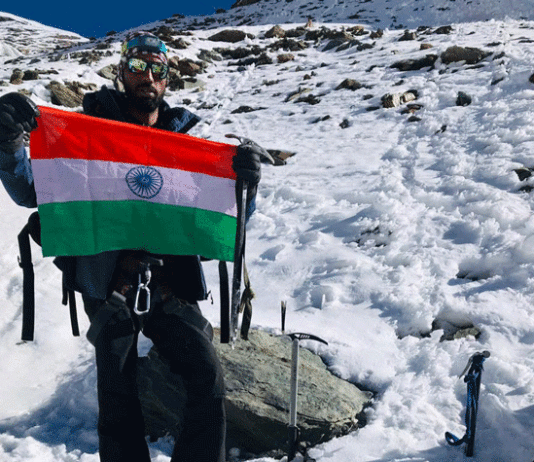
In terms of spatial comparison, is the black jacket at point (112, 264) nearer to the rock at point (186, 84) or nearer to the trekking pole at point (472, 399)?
the trekking pole at point (472, 399)

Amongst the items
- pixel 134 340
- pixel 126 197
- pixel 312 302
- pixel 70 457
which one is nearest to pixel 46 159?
pixel 126 197

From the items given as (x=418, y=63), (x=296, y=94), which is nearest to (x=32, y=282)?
(x=296, y=94)

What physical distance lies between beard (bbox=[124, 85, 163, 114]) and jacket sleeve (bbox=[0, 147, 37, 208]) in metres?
0.79

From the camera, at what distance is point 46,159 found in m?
2.81

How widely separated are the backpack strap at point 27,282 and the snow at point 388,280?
981 millimetres

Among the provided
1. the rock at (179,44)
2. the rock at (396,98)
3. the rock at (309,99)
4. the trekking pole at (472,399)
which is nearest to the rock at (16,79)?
the rock at (309,99)

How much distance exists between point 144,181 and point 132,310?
32.5 inches

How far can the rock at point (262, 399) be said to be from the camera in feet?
10.6

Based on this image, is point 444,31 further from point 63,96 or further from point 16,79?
point 16,79

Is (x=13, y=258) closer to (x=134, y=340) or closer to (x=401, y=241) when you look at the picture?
(x=134, y=340)

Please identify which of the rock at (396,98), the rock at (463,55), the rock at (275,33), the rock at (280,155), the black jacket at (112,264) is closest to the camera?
the black jacket at (112,264)

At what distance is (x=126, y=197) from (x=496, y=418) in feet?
9.45

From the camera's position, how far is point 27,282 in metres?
2.81

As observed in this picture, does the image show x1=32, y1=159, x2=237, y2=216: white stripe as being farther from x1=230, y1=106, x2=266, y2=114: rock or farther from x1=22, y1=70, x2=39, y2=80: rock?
x1=22, y1=70, x2=39, y2=80: rock
